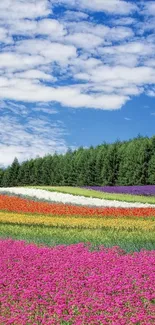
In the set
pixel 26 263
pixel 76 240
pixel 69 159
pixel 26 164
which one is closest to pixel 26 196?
pixel 76 240

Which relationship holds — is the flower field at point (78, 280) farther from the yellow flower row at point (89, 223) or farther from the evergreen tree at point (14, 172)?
the evergreen tree at point (14, 172)

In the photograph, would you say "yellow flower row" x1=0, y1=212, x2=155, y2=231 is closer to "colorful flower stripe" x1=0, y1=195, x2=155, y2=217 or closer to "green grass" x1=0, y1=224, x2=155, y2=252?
"green grass" x1=0, y1=224, x2=155, y2=252

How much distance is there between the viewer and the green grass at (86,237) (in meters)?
12.5

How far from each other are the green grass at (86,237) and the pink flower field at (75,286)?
41.9 inches

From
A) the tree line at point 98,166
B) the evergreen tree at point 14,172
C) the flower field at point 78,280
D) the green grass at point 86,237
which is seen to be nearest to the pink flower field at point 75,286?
the flower field at point 78,280

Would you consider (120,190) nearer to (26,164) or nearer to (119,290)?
(119,290)

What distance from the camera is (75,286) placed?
8.45 m

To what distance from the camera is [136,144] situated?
64.7 meters

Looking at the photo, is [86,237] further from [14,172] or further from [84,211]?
[14,172]

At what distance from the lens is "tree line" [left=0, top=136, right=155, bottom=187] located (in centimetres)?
6216

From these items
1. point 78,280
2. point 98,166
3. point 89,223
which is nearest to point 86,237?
point 78,280

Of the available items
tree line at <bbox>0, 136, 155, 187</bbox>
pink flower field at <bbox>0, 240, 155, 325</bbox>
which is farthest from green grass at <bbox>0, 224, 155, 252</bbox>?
tree line at <bbox>0, 136, 155, 187</bbox>

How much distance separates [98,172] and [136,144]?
7.28 m

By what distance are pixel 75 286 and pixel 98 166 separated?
61.1 metres
